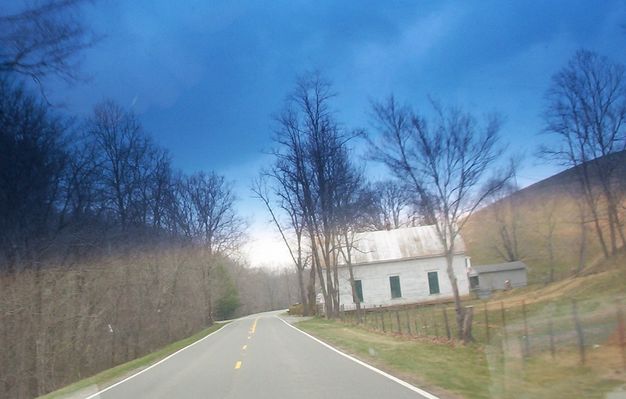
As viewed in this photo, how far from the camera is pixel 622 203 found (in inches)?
1667

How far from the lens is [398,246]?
57.5 meters

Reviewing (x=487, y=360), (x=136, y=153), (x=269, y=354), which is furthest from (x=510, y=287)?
(x=487, y=360)

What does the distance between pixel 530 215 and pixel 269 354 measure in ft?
158

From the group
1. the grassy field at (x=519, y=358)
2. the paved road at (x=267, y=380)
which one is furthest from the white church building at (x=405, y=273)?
the paved road at (x=267, y=380)

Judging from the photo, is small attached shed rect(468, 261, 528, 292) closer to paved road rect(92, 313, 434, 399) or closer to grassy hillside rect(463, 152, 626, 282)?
grassy hillside rect(463, 152, 626, 282)

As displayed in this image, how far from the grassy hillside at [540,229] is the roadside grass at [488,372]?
104ft

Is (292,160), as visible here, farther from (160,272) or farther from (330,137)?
(160,272)

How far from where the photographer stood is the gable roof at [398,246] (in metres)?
55.9

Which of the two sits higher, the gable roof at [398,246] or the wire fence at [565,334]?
the gable roof at [398,246]

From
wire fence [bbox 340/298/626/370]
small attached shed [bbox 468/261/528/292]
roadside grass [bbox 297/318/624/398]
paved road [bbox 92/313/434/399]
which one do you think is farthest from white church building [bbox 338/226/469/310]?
roadside grass [bbox 297/318/624/398]

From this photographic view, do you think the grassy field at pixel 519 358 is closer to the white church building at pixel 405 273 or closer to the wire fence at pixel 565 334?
the wire fence at pixel 565 334

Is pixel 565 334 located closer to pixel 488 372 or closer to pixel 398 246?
pixel 488 372

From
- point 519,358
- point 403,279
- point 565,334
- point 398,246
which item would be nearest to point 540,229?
point 398,246

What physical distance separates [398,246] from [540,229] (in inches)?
624
